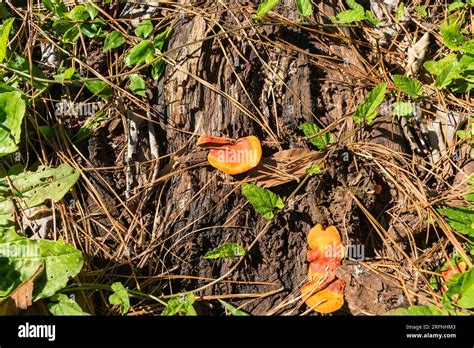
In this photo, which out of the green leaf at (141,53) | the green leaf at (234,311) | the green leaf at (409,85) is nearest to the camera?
the green leaf at (234,311)

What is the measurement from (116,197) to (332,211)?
3.57ft

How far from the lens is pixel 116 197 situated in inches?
106

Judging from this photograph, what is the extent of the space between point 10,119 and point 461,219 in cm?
225

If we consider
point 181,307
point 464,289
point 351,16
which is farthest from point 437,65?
point 181,307

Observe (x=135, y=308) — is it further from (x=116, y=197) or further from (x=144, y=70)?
(x=144, y=70)

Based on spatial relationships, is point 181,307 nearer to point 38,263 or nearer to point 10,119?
point 38,263

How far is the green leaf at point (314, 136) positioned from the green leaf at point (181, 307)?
3.18 feet

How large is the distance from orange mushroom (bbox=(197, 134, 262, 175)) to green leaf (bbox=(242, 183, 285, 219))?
0.11 metres

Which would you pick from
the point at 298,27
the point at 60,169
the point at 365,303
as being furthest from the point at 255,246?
the point at 298,27

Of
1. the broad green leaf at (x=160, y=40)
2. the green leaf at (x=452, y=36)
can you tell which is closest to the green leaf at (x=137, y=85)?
the broad green leaf at (x=160, y=40)

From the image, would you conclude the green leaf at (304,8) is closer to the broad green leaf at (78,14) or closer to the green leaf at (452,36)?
the green leaf at (452,36)

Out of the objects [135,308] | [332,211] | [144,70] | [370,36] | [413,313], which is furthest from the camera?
[370,36]

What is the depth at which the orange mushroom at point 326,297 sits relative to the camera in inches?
95.9

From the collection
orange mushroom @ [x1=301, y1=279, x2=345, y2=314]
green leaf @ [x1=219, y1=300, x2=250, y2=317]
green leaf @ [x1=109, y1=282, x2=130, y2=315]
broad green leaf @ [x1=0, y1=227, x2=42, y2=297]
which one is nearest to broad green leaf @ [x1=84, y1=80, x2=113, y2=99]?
broad green leaf @ [x1=0, y1=227, x2=42, y2=297]
